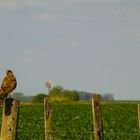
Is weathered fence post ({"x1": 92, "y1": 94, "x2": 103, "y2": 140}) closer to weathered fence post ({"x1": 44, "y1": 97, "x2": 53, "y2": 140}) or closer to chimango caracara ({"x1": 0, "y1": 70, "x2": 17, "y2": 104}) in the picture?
weathered fence post ({"x1": 44, "y1": 97, "x2": 53, "y2": 140})

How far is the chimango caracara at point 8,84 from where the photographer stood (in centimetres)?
1343

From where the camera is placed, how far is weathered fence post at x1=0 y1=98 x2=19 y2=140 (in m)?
11.8

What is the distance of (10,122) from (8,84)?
100 inches

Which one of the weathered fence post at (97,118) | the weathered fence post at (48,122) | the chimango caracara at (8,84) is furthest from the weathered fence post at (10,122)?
the weathered fence post at (97,118)

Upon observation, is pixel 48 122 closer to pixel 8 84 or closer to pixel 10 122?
pixel 10 122

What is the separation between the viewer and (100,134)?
12.4 m

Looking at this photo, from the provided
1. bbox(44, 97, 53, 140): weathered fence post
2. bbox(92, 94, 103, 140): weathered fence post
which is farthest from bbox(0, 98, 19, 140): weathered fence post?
bbox(92, 94, 103, 140): weathered fence post

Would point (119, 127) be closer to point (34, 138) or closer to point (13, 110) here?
point (34, 138)

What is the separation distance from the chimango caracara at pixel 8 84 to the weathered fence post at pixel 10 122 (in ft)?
3.88

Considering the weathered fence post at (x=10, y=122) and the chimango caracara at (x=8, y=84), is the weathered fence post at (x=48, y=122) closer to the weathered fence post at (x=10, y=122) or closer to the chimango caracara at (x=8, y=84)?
the weathered fence post at (x=10, y=122)

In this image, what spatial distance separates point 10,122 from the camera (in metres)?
11.8

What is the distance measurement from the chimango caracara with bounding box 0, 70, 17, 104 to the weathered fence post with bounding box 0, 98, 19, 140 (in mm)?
1183

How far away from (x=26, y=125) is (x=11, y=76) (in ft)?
55.0

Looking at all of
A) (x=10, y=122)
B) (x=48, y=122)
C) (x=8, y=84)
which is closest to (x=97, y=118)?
(x=48, y=122)
